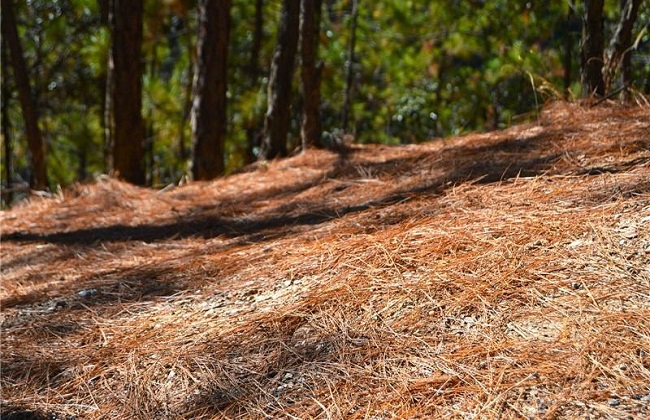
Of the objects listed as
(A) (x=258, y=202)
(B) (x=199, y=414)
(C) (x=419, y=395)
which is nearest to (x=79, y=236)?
(A) (x=258, y=202)

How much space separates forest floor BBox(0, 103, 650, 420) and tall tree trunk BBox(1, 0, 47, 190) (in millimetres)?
4201

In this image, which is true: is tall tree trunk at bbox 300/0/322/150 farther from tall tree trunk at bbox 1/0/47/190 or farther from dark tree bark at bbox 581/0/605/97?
tall tree trunk at bbox 1/0/47/190

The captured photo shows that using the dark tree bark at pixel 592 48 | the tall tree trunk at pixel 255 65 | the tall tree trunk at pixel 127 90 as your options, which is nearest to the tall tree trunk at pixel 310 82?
the tall tree trunk at pixel 127 90

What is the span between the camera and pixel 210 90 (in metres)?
5.93

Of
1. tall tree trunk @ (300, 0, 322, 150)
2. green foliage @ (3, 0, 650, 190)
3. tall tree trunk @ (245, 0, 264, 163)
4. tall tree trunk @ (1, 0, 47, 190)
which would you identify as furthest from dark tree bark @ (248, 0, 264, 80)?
tall tree trunk @ (300, 0, 322, 150)

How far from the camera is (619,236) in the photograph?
2.44 meters

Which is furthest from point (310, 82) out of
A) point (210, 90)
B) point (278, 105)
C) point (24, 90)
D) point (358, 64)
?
point (358, 64)

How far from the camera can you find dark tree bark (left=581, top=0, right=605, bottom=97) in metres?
4.80

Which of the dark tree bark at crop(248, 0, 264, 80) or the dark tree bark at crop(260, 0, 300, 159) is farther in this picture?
the dark tree bark at crop(248, 0, 264, 80)

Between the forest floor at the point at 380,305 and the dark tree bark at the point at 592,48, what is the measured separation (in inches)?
37.9

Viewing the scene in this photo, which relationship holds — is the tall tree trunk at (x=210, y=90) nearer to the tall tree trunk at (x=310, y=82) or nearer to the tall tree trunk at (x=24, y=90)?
the tall tree trunk at (x=310, y=82)

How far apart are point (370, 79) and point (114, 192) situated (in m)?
8.74

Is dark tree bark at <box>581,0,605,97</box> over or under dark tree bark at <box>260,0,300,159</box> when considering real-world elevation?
over

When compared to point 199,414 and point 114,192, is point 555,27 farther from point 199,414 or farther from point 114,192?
point 199,414
